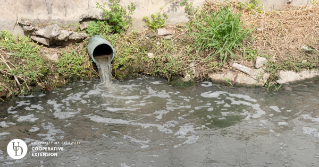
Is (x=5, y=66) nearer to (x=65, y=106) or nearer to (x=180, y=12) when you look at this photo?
(x=65, y=106)

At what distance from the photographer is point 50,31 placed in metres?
5.95

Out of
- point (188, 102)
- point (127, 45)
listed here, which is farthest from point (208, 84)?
point (127, 45)

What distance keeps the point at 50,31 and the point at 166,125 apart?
3.28 meters

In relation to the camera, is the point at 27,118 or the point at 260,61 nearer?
the point at 27,118

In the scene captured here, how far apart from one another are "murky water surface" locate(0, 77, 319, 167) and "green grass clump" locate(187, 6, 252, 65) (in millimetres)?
753

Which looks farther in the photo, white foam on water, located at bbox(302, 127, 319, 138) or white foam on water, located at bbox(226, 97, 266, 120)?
white foam on water, located at bbox(226, 97, 266, 120)

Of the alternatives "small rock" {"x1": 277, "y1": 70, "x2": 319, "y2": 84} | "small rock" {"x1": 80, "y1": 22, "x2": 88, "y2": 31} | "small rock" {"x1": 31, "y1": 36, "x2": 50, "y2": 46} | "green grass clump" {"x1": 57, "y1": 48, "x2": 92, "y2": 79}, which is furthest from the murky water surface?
"small rock" {"x1": 80, "y1": 22, "x2": 88, "y2": 31}

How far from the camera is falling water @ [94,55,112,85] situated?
18.8 feet

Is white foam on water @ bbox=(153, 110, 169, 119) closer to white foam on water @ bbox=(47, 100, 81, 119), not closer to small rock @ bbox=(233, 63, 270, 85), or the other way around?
white foam on water @ bbox=(47, 100, 81, 119)

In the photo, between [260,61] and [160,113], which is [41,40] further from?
[260,61]

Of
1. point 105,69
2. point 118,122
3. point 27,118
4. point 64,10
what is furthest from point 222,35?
point 27,118

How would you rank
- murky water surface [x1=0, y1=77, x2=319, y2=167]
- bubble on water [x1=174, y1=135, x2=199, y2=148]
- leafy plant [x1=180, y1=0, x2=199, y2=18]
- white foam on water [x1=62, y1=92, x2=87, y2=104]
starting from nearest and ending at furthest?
murky water surface [x1=0, y1=77, x2=319, y2=167], bubble on water [x1=174, y1=135, x2=199, y2=148], white foam on water [x1=62, y1=92, x2=87, y2=104], leafy plant [x1=180, y1=0, x2=199, y2=18]

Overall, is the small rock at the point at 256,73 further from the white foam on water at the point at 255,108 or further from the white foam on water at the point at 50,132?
the white foam on water at the point at 50,132

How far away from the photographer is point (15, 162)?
11.0 ft
